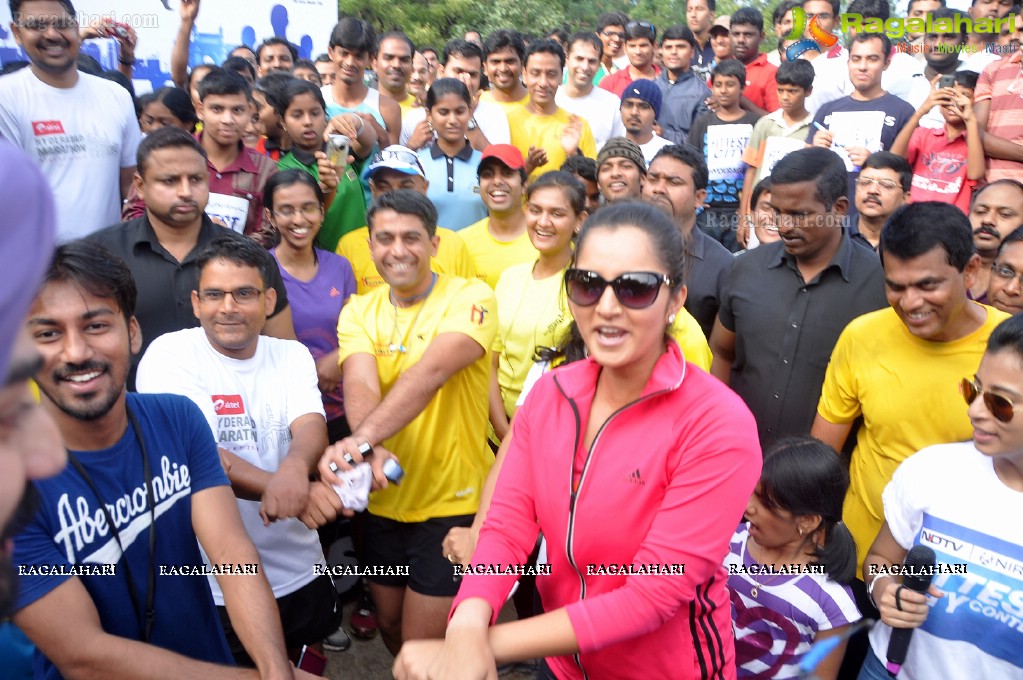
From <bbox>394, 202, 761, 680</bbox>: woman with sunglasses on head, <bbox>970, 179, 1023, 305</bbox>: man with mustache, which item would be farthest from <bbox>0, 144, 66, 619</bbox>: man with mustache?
<bbox>970, 179, 1023, 305</bbox>: man with mustache

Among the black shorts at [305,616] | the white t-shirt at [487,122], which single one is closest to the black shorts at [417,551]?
the black shorts at [305,616]

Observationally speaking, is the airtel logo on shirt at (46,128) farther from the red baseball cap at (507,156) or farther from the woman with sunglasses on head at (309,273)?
the red baseball cap at (507,156)

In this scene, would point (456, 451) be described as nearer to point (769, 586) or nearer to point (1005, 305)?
point (769, 586)

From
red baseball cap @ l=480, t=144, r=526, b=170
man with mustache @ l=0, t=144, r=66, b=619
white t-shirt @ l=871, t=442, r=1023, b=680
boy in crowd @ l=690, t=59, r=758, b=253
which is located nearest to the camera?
man with mustache @ l=0, t=144, r=66, b=619

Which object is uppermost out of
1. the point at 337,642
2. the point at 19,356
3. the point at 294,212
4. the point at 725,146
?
the point at 19,356

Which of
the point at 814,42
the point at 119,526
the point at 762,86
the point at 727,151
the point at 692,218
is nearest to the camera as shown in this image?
the point at 119,526

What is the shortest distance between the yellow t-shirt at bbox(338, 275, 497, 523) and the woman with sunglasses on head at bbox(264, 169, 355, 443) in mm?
616

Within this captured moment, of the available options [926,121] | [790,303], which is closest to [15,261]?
[790,303]

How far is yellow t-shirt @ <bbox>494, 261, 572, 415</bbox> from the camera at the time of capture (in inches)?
151

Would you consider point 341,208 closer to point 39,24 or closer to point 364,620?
point 39,24

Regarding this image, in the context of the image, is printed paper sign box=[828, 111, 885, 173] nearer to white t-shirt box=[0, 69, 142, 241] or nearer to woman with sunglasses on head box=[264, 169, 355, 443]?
woman with sunglasses on head box=[264, 169, 355, 443]

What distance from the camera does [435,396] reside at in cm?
349

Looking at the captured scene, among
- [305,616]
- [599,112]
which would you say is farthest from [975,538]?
[599,112]

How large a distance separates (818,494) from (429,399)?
4.94ft
